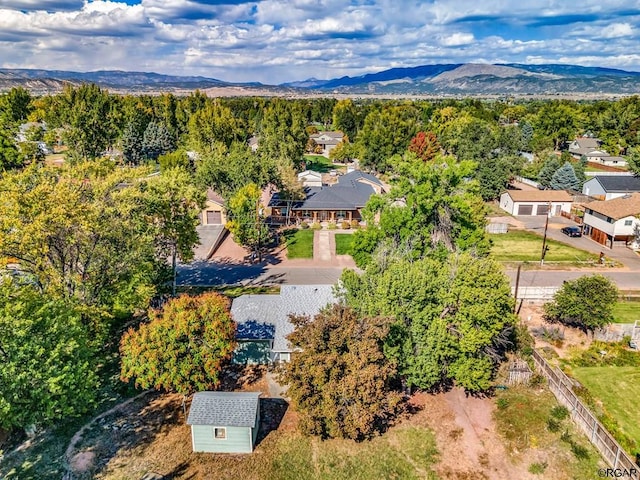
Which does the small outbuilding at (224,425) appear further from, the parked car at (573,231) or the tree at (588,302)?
the parked car at (573,231)

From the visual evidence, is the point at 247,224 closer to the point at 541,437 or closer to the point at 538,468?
the point at 541,437

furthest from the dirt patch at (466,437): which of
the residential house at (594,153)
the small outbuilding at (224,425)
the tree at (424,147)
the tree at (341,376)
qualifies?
the residential house at (594,153)

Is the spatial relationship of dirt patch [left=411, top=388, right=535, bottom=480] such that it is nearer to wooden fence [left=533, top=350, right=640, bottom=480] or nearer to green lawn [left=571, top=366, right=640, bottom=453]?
wooden fence [left=533, top=350, right=640, bottom=480]

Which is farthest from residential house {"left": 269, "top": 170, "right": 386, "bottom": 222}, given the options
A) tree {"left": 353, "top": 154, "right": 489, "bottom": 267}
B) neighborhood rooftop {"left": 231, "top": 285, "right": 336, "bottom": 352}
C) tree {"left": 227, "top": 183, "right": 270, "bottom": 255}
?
neighborhood rooftop {"left": 231, "top": 285, "right": 336, "bottom": 352}

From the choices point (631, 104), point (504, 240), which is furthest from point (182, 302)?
point (631, 104)

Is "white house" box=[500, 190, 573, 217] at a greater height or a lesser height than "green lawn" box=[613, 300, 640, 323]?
greater

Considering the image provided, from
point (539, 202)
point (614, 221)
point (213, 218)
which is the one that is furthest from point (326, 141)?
point (614, 221)

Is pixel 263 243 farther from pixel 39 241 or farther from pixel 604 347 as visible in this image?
pixel 604 347
